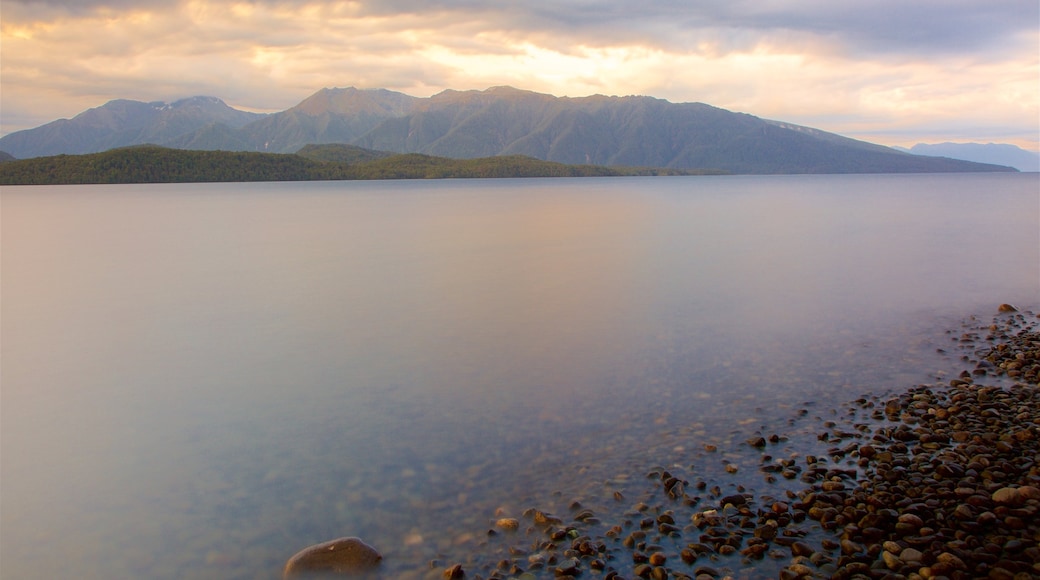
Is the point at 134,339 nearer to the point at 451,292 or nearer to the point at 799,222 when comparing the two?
the point at 451,292

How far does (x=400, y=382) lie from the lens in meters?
15.9

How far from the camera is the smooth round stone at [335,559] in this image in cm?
828

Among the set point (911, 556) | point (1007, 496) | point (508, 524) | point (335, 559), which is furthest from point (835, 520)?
point (335, 559)

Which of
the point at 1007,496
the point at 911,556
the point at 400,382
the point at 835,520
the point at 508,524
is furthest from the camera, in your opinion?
the point at 400,382

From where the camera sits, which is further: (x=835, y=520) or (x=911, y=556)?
(x=835, y=520)

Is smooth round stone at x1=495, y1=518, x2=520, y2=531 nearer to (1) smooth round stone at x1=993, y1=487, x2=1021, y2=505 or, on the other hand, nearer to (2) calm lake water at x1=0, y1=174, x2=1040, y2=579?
(2) calm lake water at x1=0, y1=174, x2=1040, y2=579

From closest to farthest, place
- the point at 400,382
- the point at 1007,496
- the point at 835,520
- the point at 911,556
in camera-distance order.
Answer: the point at 911,556 < the point at 1007,496 < the point at 835,520 < the point at 400,382

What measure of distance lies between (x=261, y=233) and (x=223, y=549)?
53307mm

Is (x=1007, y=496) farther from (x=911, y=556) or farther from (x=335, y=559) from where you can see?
(x=335, y=559)

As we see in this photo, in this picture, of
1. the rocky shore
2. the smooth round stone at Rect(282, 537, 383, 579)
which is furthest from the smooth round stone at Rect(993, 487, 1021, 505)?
the smooth round stone at Rect(282, 537, 383, 579)

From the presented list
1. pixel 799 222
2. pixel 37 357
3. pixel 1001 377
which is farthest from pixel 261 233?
pixel 1001 377

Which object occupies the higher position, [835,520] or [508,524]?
[835,520]

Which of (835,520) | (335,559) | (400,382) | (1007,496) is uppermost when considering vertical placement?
(1007,496)

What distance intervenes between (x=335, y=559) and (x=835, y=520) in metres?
6.11
